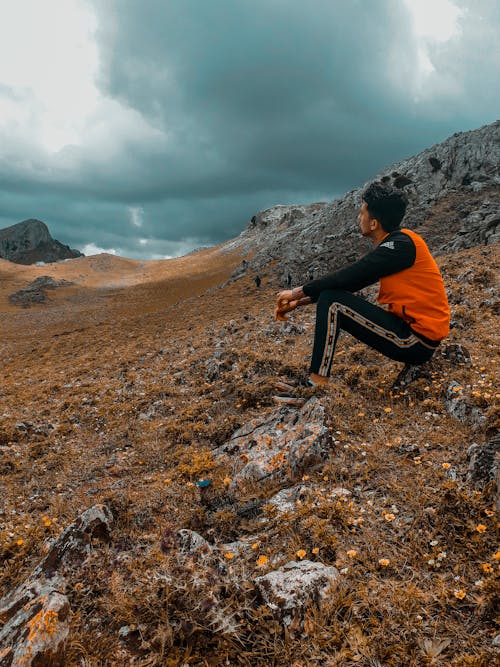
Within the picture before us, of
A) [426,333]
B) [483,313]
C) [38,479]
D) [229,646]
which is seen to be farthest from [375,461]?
[483,313]

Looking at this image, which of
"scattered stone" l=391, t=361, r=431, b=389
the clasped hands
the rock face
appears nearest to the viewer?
the clasped hands

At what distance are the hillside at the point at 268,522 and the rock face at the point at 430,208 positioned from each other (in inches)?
1074

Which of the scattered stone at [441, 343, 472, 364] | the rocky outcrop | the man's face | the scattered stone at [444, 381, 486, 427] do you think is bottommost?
the rocky outcrop

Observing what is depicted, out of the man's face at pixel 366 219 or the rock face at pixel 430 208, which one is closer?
the man's face at pixel 366 219

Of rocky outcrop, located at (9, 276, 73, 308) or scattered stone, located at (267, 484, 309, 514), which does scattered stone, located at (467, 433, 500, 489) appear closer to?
scattered stone, located at (267, 484, 309, 514)

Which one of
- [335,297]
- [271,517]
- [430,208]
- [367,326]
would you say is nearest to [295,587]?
[271,517]

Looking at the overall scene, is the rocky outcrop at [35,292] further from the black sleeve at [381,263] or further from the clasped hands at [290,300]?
the black sleeve at [381,263]

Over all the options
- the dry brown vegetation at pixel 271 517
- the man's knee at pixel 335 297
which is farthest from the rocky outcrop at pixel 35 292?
the man's knee at pixel 335 297

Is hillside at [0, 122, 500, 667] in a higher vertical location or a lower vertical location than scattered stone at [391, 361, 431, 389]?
lower

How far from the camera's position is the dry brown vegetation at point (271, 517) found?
10.7ft

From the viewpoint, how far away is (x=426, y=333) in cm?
635

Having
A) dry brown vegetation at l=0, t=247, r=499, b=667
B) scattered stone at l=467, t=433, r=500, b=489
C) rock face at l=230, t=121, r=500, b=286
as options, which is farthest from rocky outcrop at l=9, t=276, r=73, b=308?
scattered stone at l=467, t=433, r=500, b=489

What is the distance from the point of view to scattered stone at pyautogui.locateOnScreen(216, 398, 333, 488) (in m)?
5.99

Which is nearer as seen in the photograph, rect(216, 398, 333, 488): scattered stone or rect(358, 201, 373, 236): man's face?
rect(216, 398, 333, 488): scattered stone
